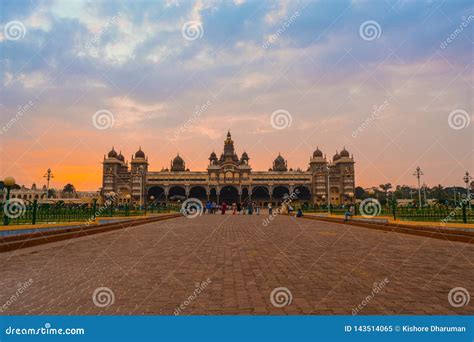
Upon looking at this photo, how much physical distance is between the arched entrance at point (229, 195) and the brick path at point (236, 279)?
253 feet

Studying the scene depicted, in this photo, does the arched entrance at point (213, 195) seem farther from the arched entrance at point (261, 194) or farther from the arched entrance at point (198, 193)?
the arched entrance at point (261, 194)

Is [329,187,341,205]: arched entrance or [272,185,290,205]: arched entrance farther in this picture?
[272,185,290,205]: arched entrance

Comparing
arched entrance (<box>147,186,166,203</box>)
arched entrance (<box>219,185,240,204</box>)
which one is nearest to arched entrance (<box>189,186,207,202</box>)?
arched entrance (<box>219,185,240,204</box>)

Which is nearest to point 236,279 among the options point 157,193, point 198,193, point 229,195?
point 229,195

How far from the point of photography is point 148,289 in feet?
13.6

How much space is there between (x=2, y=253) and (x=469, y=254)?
9743 millimetres

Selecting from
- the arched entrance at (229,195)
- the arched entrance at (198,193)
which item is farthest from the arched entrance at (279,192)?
the arched entrance at (198,193)

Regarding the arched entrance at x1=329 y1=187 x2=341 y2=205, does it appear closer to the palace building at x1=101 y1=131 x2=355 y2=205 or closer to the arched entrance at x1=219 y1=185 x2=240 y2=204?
the palace building at x1=101 y1=131 x2=355 y2=205

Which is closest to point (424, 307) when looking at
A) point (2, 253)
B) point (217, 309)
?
point (217, 309)

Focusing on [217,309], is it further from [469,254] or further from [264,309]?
[469,254]

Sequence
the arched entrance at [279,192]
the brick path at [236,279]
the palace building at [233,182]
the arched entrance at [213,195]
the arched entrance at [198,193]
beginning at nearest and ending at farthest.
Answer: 1. the brick path at [236,279]
2. the palace building at [233,182]
3. the arched entrance at [279,192]
4. the arched entrance at [213,195]
5. the arched entrance at [198,193]

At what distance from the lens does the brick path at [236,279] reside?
3.44 m

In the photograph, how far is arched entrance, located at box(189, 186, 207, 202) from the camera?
282ft

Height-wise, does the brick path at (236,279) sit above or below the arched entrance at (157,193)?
below
